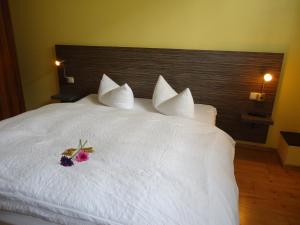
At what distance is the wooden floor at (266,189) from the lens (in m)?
1.89

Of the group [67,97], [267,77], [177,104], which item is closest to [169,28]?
[177,104]

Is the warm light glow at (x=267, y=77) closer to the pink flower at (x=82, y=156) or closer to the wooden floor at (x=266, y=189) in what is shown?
the wooden floor at (x=266, y=189)

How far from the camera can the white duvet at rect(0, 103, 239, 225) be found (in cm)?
108

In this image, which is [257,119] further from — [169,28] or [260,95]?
[169,28]

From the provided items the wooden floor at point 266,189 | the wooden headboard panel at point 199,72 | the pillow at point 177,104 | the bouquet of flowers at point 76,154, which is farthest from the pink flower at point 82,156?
the wooden headboard panel at point 199,72

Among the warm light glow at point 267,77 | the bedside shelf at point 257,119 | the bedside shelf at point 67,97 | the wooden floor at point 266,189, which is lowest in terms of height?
the wooden floor at point 266,189

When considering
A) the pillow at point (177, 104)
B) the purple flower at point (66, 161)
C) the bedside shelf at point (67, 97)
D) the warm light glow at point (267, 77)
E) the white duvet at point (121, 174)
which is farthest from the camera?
the bedside shelf at point (67, 97)

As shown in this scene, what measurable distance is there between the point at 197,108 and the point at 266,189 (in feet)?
3.48

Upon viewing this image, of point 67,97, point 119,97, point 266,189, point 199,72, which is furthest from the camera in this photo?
point 67,97

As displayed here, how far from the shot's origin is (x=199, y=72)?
2682 millimetres

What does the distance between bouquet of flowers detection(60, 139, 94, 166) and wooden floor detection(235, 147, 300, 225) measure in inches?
53.2

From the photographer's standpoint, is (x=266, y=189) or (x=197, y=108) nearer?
(x=266, y=189)

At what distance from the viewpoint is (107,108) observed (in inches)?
96.6

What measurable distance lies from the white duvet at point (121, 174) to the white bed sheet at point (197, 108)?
330 millimetres
